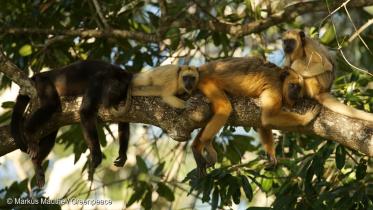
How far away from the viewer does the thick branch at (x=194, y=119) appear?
5648 millimetres

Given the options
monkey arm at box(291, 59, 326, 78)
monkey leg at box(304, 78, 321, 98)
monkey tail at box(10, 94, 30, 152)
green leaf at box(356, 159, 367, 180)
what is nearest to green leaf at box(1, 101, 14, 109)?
monkey tail at box(10, 94, 30, 152)

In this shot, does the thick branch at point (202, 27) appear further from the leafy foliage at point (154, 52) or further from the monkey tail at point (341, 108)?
the monkey tail at point (341, 108)

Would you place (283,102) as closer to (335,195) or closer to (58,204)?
(335,195)

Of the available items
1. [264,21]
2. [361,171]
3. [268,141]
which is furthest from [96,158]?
[264,21]

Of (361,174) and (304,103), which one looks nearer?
(304,103)

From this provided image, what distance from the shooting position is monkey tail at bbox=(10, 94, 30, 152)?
20.5 ft

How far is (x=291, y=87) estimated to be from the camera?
6.47 metres

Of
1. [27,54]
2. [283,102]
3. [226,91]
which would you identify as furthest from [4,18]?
[283,102]

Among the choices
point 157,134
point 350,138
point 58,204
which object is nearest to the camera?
point 350,138

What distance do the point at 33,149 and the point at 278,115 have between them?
265 cm

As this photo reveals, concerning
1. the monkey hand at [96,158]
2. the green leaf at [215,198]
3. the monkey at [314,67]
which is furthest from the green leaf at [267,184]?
the monkey hand at [96,158]

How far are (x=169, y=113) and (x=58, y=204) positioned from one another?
221cm

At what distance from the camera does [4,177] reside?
1858 centimetres

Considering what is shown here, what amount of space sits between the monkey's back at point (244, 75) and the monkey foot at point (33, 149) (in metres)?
1.97
